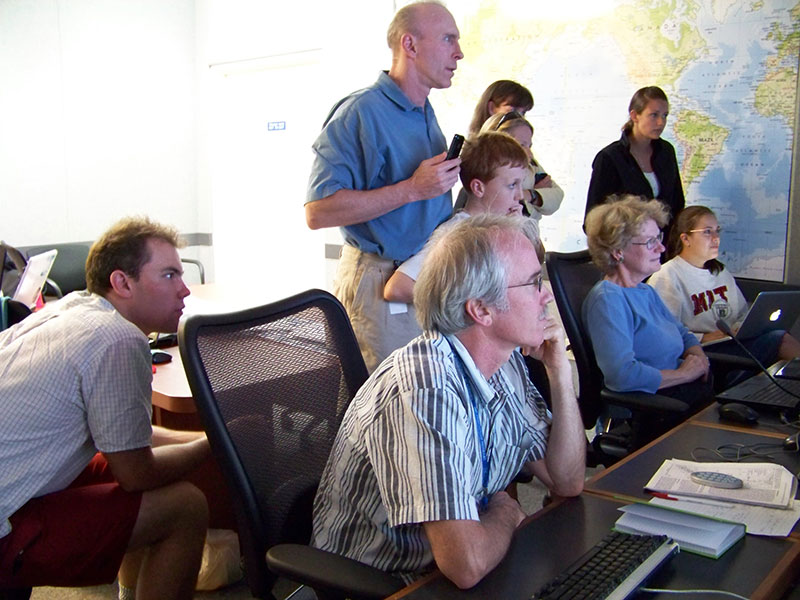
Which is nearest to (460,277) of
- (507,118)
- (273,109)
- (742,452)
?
(742,452)

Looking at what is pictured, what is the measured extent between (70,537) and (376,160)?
1.31 metres

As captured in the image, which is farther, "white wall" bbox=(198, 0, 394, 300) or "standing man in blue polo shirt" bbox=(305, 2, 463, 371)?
"white wall" bbox=(198, 0, 394, 300)

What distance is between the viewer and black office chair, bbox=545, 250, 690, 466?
2205 mm

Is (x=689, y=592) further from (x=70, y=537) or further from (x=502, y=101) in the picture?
(x=502, y=101)

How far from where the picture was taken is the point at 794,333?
3.52 meters

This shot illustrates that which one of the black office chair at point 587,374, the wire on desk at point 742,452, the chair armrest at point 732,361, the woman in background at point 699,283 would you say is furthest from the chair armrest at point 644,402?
the woman in background at point 699,283

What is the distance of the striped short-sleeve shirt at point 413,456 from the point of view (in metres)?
1.14

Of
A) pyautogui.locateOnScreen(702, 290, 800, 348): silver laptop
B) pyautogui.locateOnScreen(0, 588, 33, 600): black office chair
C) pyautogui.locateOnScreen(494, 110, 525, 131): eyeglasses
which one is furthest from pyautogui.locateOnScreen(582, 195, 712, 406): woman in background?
pyautogui.locateOnScreen(0, 588, 33, 600): black office chair

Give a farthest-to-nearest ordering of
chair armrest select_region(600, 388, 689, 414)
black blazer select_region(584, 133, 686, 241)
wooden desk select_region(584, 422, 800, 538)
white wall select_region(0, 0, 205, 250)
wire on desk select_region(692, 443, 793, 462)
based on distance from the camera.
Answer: white wall select_region(0, 0, 205, 250) → black blazer select_region(584, 133, 686, 241) → chair armrest select_region(600, 388, 689, 414) → wire on desk select_region(692, 443, 793, 462) → wooden desk select_region(584, 422, 800, 538)

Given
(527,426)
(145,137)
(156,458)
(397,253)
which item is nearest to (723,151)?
(397,253)

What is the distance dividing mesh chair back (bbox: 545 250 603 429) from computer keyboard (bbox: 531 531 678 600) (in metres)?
1.21

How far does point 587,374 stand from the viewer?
2.37m

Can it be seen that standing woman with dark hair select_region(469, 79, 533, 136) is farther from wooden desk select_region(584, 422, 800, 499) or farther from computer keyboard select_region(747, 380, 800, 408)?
wooden desk select_region(584, 422, 800, 499)

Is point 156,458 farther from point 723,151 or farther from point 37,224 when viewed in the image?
point 37,224
